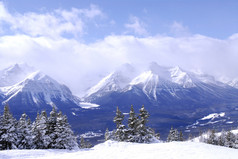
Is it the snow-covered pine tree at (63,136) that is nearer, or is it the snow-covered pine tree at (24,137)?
the snow-covered pine tree at (63,136)

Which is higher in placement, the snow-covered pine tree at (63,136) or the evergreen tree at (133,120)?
the evergreen tree at (133,120)

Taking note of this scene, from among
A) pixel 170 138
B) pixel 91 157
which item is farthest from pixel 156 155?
pixel 170 138

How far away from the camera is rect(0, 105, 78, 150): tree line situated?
1735 inches

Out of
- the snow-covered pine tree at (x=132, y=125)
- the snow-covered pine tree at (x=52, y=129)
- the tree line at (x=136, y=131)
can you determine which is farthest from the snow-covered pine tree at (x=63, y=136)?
the snow-covered pine tree at (x=132, y=125)

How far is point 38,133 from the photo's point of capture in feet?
153

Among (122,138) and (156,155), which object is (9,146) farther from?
(156,155)

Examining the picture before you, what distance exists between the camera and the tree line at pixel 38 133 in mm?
44062

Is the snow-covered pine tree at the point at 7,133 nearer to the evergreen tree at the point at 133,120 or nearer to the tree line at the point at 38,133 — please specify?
the tree line at the point at 38,133

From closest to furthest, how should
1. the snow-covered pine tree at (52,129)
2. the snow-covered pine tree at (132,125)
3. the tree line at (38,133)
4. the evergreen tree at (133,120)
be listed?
the tree line at (38,133) → the snow-covered pine tree at (52,129) → the snow-covered pine tree at (132,125) → the evergreen tree at (133,120)

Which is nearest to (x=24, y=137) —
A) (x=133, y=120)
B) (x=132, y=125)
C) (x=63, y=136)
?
(x=63, y=136)

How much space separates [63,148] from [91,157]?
21061mm

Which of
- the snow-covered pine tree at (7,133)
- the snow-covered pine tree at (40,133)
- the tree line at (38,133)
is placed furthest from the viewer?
the snow-covered pine tree at (40,133)

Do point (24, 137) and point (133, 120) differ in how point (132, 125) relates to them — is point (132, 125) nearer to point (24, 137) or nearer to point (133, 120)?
point (133, 120)

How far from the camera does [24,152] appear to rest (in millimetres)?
33875
